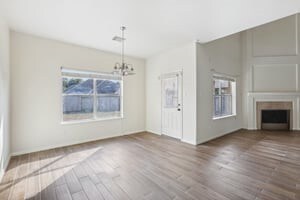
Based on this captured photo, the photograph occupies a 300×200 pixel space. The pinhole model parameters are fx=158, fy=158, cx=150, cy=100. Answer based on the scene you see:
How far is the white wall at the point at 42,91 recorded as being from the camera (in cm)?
371

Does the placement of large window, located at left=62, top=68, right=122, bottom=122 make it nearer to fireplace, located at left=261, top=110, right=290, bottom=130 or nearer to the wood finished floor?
the wood finished floor

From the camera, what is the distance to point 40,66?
401cm

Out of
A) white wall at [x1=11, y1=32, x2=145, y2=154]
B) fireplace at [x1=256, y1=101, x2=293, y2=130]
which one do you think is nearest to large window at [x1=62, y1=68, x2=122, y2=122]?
white wall at [x1=11, y1=32, x2=145, y2=154]

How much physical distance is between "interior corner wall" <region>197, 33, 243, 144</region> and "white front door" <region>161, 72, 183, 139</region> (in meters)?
0.64

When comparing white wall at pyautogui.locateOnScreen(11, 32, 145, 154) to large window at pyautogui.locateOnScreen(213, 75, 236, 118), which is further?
large window at pyautogui.locateOnScreen(213, 75, 236, 118)

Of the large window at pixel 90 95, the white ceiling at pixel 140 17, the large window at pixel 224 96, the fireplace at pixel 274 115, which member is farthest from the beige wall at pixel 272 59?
the large window at pixel 90 95

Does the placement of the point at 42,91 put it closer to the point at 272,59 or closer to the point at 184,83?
the point at 184,83

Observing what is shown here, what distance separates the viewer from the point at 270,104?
638 centimetres

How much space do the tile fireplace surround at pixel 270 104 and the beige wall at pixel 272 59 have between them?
0.12 m

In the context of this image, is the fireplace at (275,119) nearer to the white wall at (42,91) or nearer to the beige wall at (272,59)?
the beige wall at (272,59)

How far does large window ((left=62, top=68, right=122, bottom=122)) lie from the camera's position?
459 cm

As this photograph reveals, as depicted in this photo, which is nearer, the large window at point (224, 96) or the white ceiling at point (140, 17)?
the white ceiling at point (140, 17)

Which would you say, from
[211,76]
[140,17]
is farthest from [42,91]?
[211,76]

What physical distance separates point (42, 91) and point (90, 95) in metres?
1.31
